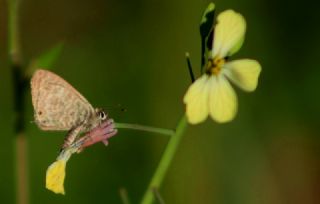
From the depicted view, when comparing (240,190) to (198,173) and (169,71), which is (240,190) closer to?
(198,173)

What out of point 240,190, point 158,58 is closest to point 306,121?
point 240,190

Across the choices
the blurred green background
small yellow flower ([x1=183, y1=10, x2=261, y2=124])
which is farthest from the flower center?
the blurred green background

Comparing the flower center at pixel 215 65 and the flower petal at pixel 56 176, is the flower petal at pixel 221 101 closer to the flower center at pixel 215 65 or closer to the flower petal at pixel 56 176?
the flower center at pixel 215 65

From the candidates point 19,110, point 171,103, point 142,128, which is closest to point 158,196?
point 142,128

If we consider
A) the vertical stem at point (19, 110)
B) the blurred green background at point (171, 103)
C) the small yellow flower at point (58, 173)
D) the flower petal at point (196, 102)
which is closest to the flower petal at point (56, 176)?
the small yellow flower at point (58, 173)

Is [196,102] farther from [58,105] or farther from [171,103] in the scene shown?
[171,103]

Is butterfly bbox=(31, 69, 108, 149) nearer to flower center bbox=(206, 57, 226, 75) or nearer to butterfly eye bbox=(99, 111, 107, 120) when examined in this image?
butterfly eye bbox=(99, 111, 107, 120)
